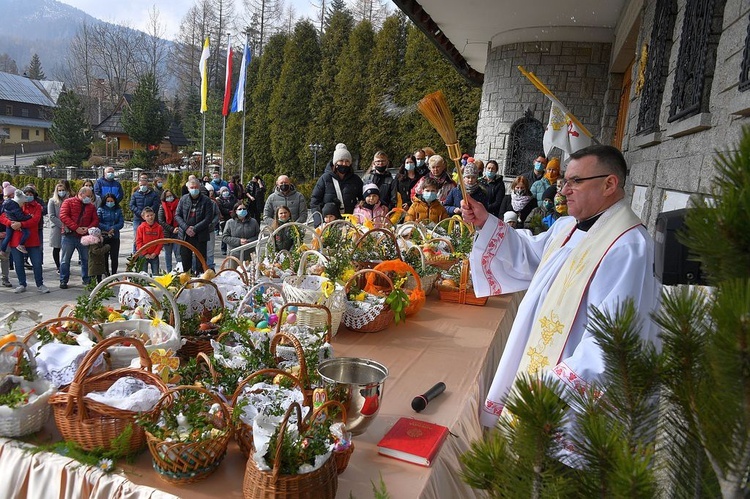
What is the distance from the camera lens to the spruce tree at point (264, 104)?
25.8 m

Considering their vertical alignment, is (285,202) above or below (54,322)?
above

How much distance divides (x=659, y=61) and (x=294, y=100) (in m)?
21.9

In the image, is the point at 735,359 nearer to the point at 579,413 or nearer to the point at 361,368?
the point at 579,413

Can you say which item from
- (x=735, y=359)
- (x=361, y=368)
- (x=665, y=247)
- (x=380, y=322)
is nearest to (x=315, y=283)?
(x=380, y=322)

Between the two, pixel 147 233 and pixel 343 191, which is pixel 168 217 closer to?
pixel 147 233

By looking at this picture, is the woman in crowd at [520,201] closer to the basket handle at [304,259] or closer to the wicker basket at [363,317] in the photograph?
the basket handle at [304,259]

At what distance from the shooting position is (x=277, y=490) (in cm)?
141

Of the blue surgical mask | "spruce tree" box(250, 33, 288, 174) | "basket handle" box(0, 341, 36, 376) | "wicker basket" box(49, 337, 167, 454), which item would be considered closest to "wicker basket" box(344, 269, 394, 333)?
"wicker basket" box(49, 337, 167, 454)

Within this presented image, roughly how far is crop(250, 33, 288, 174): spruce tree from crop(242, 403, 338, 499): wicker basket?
25.3 metres

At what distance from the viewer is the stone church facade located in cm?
259

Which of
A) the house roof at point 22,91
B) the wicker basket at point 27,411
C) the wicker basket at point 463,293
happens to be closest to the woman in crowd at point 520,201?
the wicker basket at point 463,293

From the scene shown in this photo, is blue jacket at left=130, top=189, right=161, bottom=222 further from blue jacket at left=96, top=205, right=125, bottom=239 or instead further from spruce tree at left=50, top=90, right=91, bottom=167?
spruce tree at left=50, top=90, right=91, bottom=167

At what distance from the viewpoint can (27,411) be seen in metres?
1.66

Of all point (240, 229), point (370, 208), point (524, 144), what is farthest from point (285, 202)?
point (524, 144)
